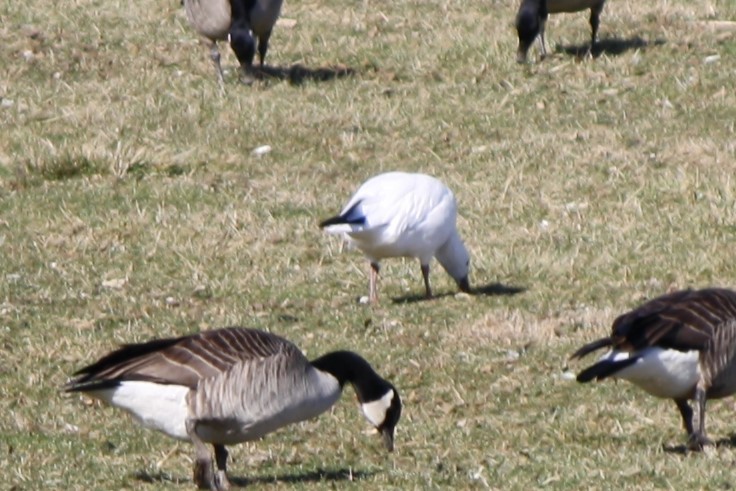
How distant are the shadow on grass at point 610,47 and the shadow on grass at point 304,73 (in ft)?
8.28

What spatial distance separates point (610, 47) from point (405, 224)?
24.9 ft

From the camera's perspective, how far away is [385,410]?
7453mm

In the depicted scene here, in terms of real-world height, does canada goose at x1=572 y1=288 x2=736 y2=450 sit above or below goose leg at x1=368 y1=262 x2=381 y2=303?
above

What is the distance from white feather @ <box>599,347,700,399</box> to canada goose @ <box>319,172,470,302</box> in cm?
342

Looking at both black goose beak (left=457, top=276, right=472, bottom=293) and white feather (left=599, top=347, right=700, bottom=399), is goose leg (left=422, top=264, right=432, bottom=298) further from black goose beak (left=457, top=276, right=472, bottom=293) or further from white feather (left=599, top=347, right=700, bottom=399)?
white feather (left=599, top=347, right=700, bottom=399)

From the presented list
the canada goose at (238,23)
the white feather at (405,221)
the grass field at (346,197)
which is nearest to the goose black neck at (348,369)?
the grass field at (346,197)

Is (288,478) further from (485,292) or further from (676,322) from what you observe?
(485,292)

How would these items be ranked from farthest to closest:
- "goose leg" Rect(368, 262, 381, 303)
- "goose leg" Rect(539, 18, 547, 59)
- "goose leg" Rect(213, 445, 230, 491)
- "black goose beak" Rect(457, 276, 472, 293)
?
"goose leg" Rect(539, 18, 547, 59) < "black goose beak" Rect(457, 276, 472, 293) < "goose leg" Rect(368, 262, 381, 303) < "goose leg" Rect(213, 445, 230, 491)

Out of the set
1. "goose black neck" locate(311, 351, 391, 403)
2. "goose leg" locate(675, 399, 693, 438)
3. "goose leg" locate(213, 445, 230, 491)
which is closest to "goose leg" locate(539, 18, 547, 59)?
"goose leg" locate(675, 399, 693, 438)

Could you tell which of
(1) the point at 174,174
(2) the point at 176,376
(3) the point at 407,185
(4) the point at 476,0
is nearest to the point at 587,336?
(3) the point at 407,185

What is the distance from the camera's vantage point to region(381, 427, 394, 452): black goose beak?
24.7 feet

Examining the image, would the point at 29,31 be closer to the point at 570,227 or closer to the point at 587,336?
the point at 570,227

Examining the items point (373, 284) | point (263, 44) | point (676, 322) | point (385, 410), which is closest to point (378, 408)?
point (385, 410)

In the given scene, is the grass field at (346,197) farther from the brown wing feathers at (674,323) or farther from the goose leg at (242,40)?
the brown wing feathers at (674,323)
